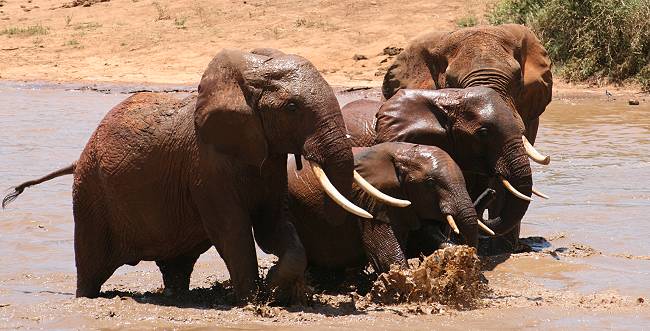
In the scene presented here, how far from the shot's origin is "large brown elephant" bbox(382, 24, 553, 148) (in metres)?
8.60

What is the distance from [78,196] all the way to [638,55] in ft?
45.2

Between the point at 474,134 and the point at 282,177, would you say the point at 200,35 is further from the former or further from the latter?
the point at 282,177

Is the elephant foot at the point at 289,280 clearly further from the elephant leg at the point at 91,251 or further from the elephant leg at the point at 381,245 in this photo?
the elephant leg at the point at 91,251

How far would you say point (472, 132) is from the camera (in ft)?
24.0

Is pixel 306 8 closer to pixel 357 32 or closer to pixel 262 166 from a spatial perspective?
pixel 357 32

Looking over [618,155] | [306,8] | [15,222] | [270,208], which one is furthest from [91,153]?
[306,8]

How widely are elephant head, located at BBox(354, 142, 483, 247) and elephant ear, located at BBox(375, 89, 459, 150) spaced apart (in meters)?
0.57

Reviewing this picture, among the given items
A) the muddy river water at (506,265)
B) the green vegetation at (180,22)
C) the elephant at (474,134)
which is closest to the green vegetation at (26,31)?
the green vegetation at (180,22)

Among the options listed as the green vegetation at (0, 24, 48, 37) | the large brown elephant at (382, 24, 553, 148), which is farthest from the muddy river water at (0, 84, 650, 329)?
the green vegetation at (0, 24, 48, 37)

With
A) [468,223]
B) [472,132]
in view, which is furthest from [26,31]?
[468,223]

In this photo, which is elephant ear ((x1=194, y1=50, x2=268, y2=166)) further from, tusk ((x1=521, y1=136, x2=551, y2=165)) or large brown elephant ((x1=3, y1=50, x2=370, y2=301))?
tusk ((x1=521, y1=136, x2=551, y2=165))

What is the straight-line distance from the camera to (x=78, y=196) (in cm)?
695

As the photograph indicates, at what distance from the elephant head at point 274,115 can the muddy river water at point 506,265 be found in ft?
2.65

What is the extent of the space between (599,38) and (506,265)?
12244mm
